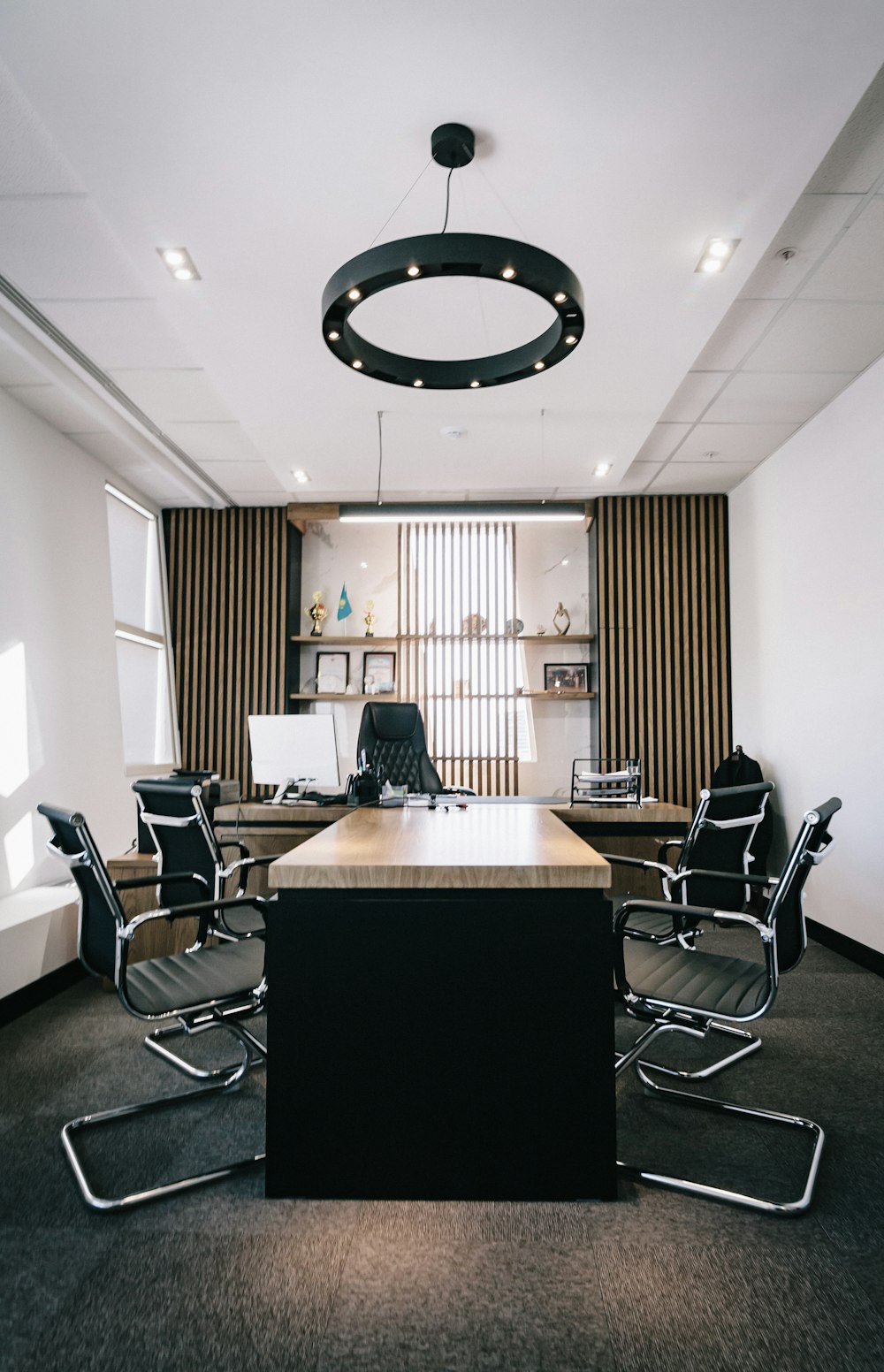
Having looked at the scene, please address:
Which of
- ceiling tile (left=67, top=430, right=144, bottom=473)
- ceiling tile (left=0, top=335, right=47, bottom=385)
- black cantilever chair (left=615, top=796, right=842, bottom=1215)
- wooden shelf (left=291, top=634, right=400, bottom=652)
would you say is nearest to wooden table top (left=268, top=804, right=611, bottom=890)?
black cantilever chair (left=615, top=796, right=842, bottom=1215)

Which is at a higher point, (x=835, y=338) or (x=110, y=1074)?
(x=835, y=338)

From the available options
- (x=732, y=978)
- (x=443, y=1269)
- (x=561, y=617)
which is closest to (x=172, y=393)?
(x=561, y=617)

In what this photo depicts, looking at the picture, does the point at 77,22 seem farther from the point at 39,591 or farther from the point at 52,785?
the point at 52,785

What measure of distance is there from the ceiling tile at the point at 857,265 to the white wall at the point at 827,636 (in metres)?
0.88

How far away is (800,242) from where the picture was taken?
3.48 metres

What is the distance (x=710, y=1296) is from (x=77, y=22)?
385cm

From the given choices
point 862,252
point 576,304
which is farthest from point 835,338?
point 576,304

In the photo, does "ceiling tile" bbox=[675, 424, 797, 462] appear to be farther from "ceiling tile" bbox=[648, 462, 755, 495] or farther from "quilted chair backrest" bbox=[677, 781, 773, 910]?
"quilted chair backrest" bbox=[677, 781, 773, 910]

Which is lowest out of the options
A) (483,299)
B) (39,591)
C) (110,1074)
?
(110,1074)

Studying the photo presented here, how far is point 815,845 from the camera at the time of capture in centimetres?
237

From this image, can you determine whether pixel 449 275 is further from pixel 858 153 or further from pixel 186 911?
pixel 186 911

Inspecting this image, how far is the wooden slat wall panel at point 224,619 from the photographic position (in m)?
7.25

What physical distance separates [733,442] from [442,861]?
15.6 ft

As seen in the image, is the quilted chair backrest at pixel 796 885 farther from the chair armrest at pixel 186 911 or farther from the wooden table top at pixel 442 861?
the chair armrest at pixel 186 911
